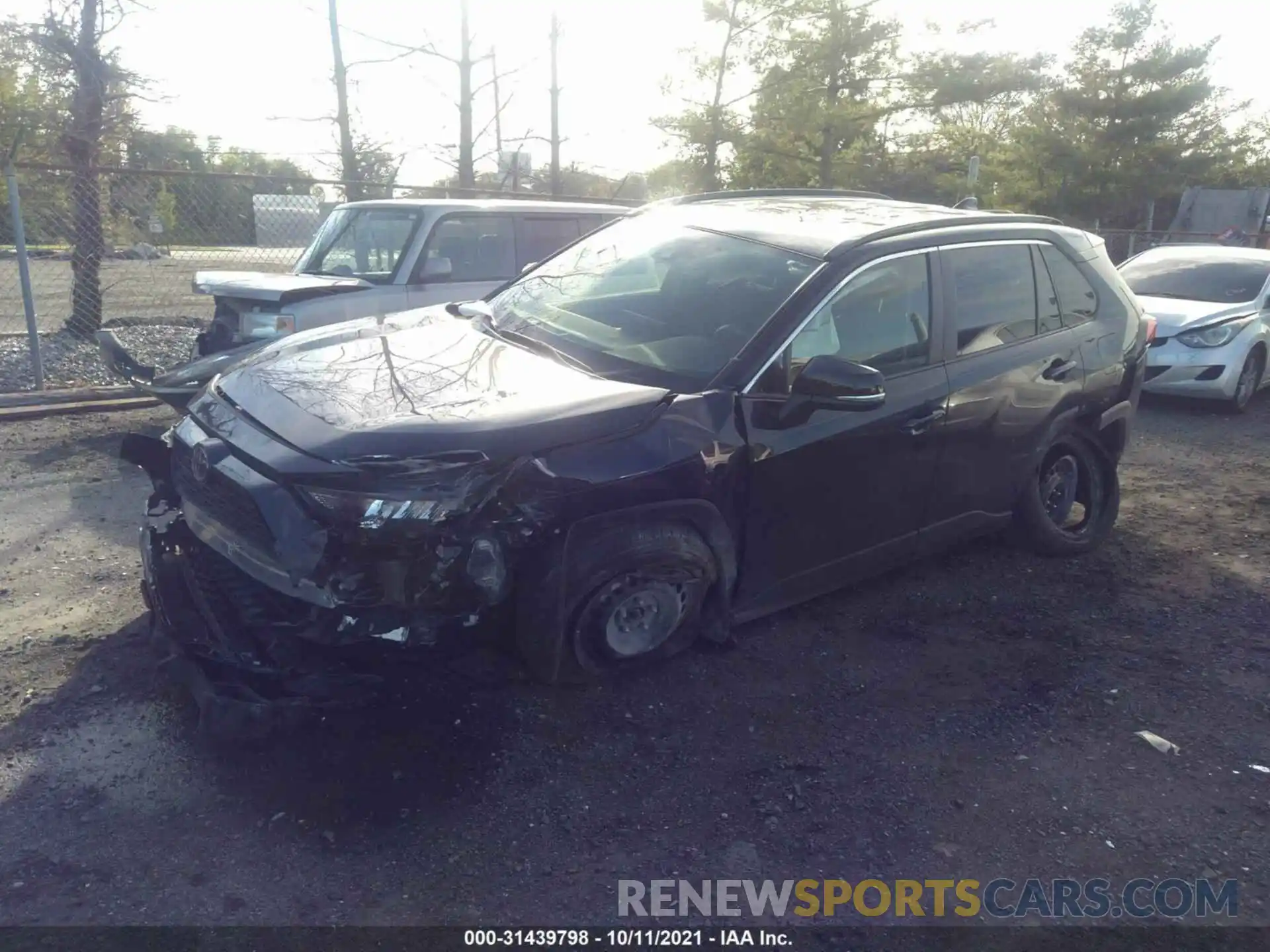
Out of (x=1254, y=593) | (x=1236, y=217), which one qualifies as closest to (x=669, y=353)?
(x=1254, y=593)

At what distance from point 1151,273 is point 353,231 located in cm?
838

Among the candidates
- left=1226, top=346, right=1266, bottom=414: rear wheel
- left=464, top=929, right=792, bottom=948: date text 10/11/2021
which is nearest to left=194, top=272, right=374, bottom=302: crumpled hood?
left=464, top=929, right=792, bottom=948: date text 10/11/2021

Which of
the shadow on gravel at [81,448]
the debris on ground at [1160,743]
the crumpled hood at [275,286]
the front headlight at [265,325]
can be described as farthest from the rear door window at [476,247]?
the debris on ground at [1160,743]

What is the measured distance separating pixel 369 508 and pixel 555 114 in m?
18.1

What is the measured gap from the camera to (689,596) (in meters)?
3.70

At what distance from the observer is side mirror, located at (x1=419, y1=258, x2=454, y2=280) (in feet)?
24.7

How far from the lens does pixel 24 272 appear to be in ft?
26.2

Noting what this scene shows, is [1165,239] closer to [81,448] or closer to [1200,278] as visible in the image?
[1200,278]

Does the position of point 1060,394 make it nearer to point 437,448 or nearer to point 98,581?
point 437,448

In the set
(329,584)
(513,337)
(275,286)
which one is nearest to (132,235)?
(275,286)

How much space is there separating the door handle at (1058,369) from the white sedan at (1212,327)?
14.4ft

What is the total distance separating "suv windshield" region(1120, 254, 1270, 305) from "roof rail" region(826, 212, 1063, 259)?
5.22 m

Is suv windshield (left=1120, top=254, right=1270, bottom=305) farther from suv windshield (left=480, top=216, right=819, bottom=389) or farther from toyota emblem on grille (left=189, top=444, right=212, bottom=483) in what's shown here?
toyota emblem on grille (left=189, top=444, right=212, bottom=483)

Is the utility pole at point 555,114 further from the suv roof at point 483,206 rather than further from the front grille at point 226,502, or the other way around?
the front grille at point 226,502
